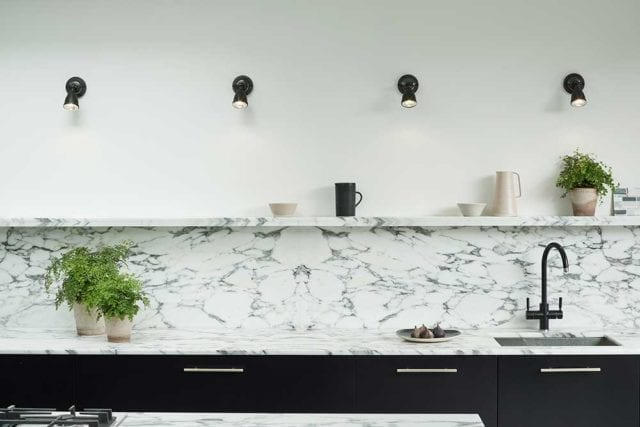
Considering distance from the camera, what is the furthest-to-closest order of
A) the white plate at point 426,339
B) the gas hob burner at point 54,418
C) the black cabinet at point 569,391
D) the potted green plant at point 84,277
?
the potted green plant at point 84,277, the white plate at point 426,339, the black cabinet at point 569,391, the gas hob burner at point 54,418

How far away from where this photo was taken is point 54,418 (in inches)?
82.6

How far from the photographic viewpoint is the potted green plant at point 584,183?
3.78m

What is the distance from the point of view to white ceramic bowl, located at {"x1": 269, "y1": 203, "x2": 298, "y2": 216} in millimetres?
3809

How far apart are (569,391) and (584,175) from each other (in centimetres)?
113

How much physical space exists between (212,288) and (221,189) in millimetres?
552

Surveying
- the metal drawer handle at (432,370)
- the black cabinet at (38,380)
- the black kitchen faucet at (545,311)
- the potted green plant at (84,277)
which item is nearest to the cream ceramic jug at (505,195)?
the black kitchen faucet at (545,311)

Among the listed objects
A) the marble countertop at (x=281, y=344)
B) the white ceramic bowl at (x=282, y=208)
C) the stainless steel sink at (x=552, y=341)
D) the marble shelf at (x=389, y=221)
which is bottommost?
the stainless steel sink at (x=552, y=341)

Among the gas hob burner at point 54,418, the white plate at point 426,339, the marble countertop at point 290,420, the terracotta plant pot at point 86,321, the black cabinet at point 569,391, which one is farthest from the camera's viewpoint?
the terracotta plant pot at point 86,321

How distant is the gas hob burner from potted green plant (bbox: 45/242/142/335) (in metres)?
1.44

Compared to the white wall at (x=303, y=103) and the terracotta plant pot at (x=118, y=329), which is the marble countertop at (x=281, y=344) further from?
the white wall at (x=303, y=103)

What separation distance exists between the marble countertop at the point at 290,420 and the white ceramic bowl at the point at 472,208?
1732 mm

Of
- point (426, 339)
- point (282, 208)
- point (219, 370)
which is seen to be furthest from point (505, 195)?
point (219, 370)

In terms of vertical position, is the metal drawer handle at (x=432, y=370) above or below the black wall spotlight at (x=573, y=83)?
below

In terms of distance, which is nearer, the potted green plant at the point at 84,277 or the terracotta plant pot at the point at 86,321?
the potted green plant at the point at 84,277
